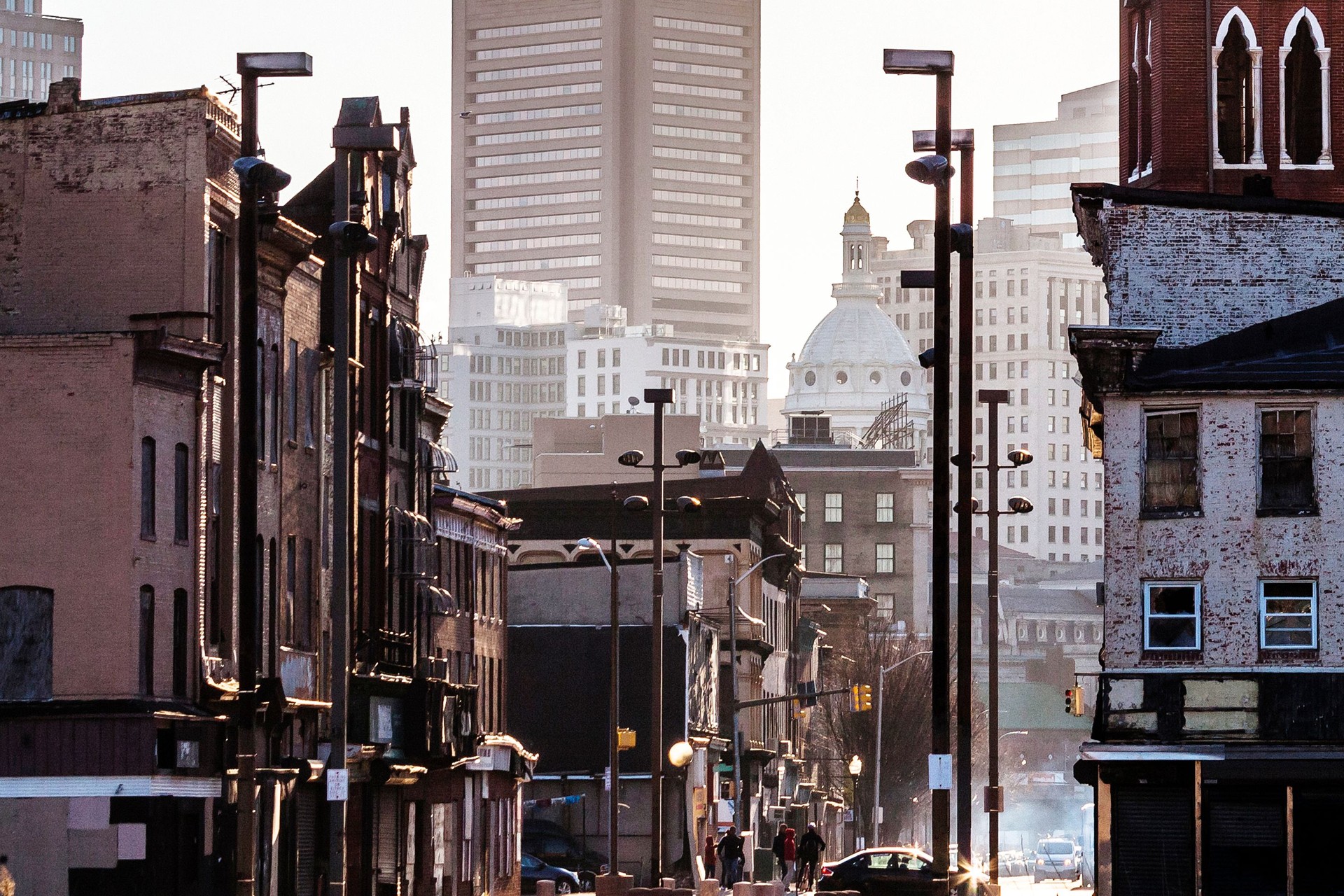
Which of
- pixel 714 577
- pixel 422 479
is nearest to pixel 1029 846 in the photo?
pixel 714 577

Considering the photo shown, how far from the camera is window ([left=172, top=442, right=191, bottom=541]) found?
46.8 m

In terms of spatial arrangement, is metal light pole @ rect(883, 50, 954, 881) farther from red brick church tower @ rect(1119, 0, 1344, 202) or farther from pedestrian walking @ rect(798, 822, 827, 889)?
pedestrian walking @ rect(798, 822, 827, 889)

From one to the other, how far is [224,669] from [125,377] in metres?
6.42

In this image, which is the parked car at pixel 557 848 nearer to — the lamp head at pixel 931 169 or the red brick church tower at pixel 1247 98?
the red brick church tower at pixel 1247 98

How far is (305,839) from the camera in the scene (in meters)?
53.0

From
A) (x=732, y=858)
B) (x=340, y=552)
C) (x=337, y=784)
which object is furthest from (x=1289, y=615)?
(x=732, y=858)

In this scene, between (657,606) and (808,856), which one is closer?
(657,606)

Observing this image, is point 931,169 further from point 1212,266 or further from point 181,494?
point 1212,266

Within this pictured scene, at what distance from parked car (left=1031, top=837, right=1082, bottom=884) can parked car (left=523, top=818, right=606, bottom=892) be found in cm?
2721

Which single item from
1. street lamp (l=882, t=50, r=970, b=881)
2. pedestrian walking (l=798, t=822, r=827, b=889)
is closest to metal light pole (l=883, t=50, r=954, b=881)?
street lamp (l=882, t=50, r=970, b=881)

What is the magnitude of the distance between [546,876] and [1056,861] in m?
45.9

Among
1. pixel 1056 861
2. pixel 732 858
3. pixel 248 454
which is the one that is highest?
pixel 248 454

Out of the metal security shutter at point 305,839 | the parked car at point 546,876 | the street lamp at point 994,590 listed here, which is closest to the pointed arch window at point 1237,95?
the street lamp at point 994,590

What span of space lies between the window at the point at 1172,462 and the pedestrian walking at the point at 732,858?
19756 mm
